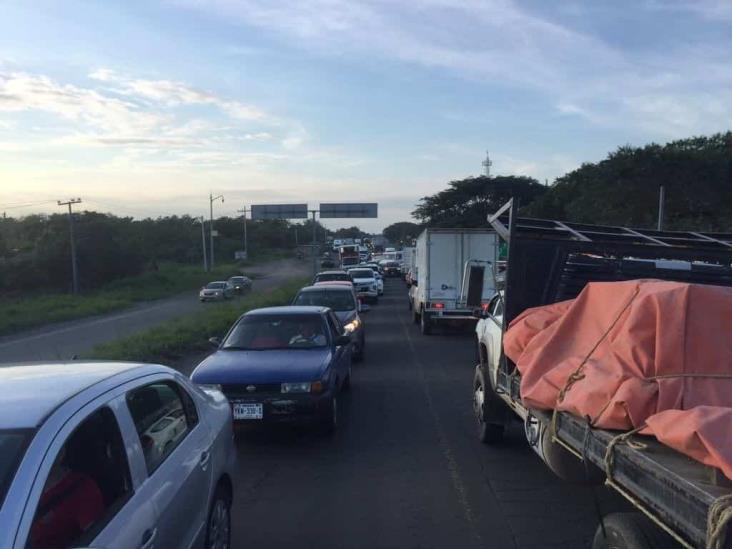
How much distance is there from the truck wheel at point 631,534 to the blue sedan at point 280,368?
486cm

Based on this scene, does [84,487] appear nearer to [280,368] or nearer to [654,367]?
[654,367]

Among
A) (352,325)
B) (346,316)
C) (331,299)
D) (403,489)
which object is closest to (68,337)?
(331,299)

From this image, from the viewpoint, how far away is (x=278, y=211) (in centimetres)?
5031

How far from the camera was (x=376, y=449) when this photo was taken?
8234 millimetres

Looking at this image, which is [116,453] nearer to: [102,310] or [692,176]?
[692,176]

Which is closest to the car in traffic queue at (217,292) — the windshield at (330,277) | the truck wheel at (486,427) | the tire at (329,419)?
the windshield at (330,277)

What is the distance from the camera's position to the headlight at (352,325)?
48.5 feet

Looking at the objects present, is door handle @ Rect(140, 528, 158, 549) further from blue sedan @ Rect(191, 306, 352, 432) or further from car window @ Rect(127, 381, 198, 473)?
blue sedan @ Rect(191, 306, 352, 432)

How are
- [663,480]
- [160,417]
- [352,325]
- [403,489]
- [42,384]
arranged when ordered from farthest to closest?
[352,325], [403,489], [160,417], [42,384], [663,480]

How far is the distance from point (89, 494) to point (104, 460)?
0.57 feet

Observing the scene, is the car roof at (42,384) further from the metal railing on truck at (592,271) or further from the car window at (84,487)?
the metal railing on truck at (592,271)

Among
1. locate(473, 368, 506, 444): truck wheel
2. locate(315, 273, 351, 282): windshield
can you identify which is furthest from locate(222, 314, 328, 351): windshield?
locate(315, 273, 351, 282): windshield

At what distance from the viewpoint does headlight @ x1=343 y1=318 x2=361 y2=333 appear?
1479 centimetres

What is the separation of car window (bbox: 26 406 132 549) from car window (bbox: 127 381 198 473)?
26cm
